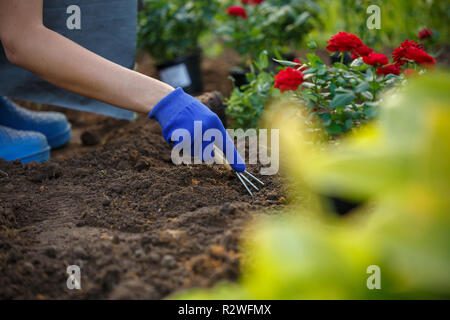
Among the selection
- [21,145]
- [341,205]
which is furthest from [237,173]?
[21,145]

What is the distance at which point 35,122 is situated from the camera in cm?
251

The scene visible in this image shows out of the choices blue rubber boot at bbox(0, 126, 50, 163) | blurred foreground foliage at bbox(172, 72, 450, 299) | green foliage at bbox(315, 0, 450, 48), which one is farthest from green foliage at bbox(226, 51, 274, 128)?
green foliage at bbox(315, 0, 450, 48)

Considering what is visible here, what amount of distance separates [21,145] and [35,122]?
0.43 meters

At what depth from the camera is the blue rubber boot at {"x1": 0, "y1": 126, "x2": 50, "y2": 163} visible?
2105 mm

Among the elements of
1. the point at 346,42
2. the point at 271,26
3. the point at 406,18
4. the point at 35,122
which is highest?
the point at 406,18

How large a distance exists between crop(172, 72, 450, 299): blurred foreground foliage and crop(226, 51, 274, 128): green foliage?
4.59 feet

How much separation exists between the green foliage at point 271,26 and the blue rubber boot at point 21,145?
59.6 inches

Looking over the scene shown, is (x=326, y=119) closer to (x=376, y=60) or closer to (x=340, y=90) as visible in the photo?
(x=340, y=90)

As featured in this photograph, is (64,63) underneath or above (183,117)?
above

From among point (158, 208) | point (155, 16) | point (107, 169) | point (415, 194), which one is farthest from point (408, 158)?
point (155, 16)

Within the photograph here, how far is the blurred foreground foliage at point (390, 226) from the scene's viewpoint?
0.60 meters

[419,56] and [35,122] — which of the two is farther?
[35,122]

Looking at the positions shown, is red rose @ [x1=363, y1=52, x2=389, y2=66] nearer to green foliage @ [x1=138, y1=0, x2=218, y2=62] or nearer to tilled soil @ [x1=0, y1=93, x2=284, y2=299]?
tilled soil @ [x1=0, y1=93, x2=284, y2=299]

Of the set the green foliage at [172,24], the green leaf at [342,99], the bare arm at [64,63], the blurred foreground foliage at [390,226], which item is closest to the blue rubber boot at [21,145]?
the bare arm at [64,63]
